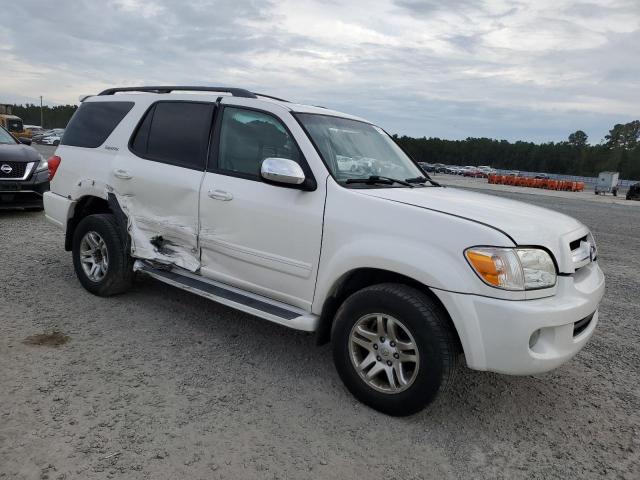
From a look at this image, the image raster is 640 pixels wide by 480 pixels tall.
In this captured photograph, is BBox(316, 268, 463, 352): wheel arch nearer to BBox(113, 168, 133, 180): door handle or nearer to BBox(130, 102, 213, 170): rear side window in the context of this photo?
BBox(130, 102, 213, 170): rear side window

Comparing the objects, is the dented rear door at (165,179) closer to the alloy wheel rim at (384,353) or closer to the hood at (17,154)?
the alloy wheel rim at (384,353)

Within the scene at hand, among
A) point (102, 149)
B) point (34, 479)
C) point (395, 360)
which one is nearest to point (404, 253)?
point (395, 360)

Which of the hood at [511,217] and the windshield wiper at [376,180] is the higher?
the windshield wiper at [376,180]

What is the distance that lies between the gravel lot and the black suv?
4.66 metres

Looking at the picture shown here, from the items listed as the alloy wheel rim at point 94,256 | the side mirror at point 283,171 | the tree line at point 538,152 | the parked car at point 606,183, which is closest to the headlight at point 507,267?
the side mirror at point 283,171

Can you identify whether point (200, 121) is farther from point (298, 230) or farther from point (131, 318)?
point (131, 318)

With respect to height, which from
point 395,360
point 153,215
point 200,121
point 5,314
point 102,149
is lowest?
point 5,314

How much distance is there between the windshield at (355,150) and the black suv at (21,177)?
6738 millimetres

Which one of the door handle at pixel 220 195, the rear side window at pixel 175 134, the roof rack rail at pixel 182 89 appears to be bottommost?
the door handle at pixel 220 195

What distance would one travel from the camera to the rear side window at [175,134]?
4.05 m

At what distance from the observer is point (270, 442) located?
8.91ft

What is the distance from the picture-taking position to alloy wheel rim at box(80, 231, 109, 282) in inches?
185

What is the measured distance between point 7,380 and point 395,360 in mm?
2447

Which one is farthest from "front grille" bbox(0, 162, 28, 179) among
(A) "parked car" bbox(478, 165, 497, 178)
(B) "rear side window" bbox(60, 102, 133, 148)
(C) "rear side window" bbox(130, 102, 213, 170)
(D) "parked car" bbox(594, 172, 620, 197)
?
(A) "parked car" bbox(478, 165, 497, 178)
